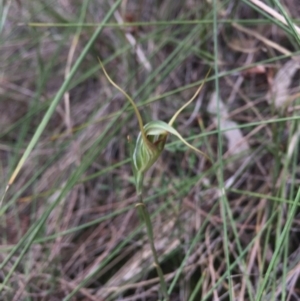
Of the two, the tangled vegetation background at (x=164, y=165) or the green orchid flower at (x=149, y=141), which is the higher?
the green orchid flower at (x=149, y=141)

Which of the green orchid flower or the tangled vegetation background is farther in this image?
the tangled vegetation background

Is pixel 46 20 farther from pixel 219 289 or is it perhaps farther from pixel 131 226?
pixel 219 289

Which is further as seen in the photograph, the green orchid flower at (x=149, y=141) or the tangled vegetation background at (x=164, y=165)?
the tangled vegetation background at (x=164, y=165)

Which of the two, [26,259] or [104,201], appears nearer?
[26,259]

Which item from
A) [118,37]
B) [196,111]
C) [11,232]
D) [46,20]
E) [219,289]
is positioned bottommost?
[219,289]

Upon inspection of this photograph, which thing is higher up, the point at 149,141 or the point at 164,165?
Result: the point at 149,141

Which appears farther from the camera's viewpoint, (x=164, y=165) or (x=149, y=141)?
(x=164, y=165)

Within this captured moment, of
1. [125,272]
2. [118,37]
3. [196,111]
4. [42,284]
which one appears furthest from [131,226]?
[118,37]

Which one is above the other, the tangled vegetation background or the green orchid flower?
the green orchid flower
